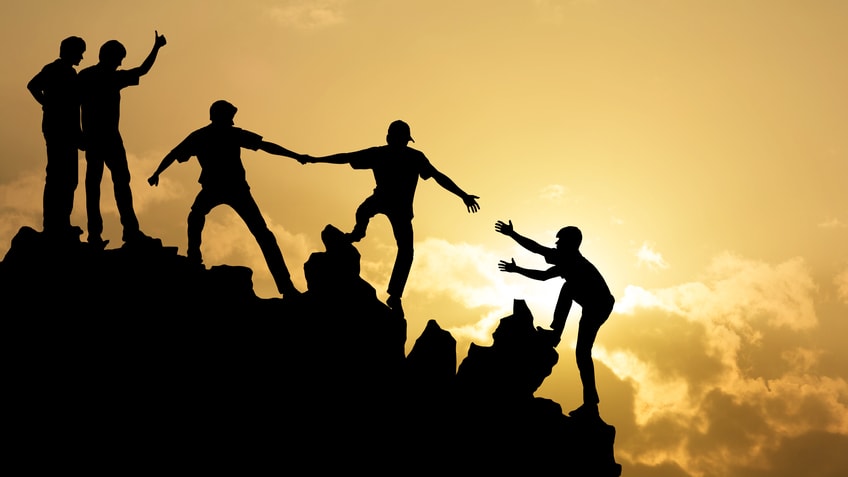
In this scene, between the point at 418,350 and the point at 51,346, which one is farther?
the point at 418,350

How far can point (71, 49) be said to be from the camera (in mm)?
18797

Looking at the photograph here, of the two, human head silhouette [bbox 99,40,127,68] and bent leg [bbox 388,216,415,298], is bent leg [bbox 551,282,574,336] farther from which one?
human head silhouette [bbox 99,40,127,68]

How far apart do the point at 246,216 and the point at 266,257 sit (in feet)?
3.25

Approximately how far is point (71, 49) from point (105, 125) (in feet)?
5.51

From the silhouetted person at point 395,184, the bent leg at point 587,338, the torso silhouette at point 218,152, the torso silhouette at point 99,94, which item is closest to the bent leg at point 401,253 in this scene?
the silhouetted person at point 395,184

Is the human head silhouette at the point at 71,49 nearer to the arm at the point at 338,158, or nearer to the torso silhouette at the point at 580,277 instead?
the arm at the point at 338,158

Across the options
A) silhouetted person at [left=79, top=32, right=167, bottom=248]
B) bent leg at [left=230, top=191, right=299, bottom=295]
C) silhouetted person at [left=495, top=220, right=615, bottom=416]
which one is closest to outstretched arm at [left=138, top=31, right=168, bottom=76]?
silhouetted person at [left=79, top=32, right=167, bottom=248]

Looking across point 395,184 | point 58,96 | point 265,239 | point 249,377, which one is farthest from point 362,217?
point 58,96

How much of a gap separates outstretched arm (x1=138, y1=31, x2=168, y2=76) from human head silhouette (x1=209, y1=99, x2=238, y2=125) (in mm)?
1534

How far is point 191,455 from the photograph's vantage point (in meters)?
17.1

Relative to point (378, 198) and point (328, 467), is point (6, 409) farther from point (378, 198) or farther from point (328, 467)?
point (378, 198)

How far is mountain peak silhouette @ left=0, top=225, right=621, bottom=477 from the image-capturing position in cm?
1711

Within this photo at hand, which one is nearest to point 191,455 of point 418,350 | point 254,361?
point 254,361

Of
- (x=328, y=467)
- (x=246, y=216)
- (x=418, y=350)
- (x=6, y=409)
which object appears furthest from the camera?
(x=418, y=350)
